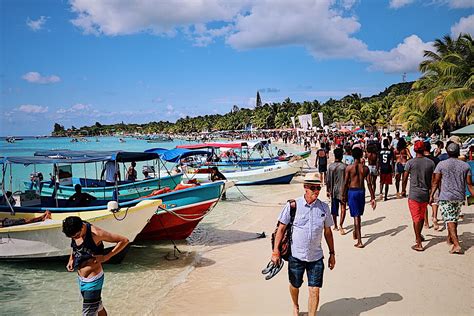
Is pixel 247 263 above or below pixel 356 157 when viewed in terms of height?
below

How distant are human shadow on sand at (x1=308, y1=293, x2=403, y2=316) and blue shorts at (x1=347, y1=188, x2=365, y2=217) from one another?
1905 millimetres

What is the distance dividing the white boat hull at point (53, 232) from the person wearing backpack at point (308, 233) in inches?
184

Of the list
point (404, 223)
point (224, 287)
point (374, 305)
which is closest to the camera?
point (374, 305)

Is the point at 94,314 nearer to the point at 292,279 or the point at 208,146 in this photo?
the point at 292,279

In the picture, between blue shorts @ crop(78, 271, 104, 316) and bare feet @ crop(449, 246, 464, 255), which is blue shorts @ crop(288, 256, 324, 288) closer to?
blue shorts @ crop(78, 271, 104, 316)

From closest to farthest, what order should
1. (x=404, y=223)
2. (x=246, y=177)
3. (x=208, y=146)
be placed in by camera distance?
(x=404, y=223)
(x=208, y=146)
(x=246, y=177)

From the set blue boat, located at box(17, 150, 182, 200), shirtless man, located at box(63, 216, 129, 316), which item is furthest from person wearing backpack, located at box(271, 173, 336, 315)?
blue boat, located at box(17, 150, 182, 200)

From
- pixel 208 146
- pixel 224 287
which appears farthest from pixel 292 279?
pixel 208 146

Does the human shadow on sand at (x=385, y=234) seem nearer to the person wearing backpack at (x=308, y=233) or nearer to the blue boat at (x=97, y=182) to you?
the person wearing backpack at (x=308, y=233)

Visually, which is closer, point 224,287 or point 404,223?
point 224,287

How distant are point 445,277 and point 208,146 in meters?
12.1

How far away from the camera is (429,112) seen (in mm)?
34062

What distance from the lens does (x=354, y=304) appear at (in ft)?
17.4

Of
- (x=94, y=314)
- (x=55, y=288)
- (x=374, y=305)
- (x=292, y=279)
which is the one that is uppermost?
(x=292, y=279)
